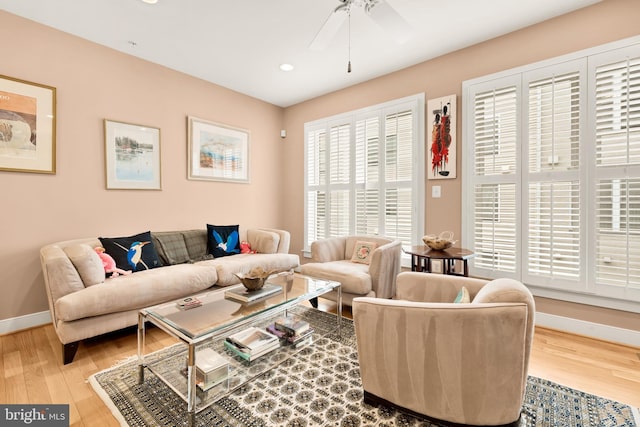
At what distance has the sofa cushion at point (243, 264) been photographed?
299 centimetres

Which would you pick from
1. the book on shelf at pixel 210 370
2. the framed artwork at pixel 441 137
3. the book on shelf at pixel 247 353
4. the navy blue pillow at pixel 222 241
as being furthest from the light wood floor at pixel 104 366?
the framed artwork at pixel 441 137

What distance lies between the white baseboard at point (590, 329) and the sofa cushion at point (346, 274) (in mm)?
1634

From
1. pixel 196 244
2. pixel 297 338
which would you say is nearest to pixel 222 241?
pixel 196 244

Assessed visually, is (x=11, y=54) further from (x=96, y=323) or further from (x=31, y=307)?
(x=96, y=323)

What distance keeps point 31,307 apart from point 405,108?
432 centimetres

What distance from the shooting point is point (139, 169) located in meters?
3.29

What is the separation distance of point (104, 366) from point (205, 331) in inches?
44.6

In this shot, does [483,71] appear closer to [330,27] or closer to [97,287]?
[330,27]

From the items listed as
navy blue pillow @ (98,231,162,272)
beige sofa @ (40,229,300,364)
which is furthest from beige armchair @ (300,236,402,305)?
navy blue pillow @ (98,231,162,272)

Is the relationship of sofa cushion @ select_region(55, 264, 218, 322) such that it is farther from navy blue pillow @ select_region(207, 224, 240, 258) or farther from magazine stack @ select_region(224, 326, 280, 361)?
magazine stack @ select_region(224, 326, 280, 361)

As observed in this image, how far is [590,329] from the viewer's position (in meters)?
2.45

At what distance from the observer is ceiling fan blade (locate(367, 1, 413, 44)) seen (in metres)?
1.88

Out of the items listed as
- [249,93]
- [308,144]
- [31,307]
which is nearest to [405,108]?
[308,144]

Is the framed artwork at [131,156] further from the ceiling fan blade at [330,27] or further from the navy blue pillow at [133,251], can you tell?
the ceiling fan blade at [330,27]
